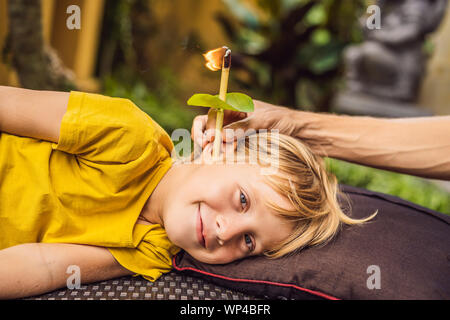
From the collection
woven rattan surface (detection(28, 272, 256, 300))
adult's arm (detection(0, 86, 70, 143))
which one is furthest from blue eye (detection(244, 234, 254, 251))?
adult's arm (detection(0, 86, 70, 143))

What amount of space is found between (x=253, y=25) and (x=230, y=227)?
136 inches

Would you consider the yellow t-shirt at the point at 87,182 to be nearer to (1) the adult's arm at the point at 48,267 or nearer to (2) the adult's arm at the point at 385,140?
(1) the adult's arm at the point at 48,267

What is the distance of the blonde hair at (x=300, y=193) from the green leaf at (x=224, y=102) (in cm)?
23

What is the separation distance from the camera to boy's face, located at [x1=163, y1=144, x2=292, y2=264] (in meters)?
1.01

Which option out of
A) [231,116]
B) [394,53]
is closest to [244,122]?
[231,116]

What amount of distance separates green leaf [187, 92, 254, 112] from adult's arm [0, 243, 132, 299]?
1.61 ft

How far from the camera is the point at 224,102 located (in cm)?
89

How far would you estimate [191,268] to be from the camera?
1.09m

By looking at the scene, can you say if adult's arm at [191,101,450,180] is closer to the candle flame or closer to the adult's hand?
the adult's hand

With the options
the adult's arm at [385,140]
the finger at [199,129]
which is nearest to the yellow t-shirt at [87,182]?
the finger at [199,129]

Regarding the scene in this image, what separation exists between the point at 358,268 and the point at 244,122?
20.7 inches

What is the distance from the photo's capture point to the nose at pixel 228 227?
3.28 ft
